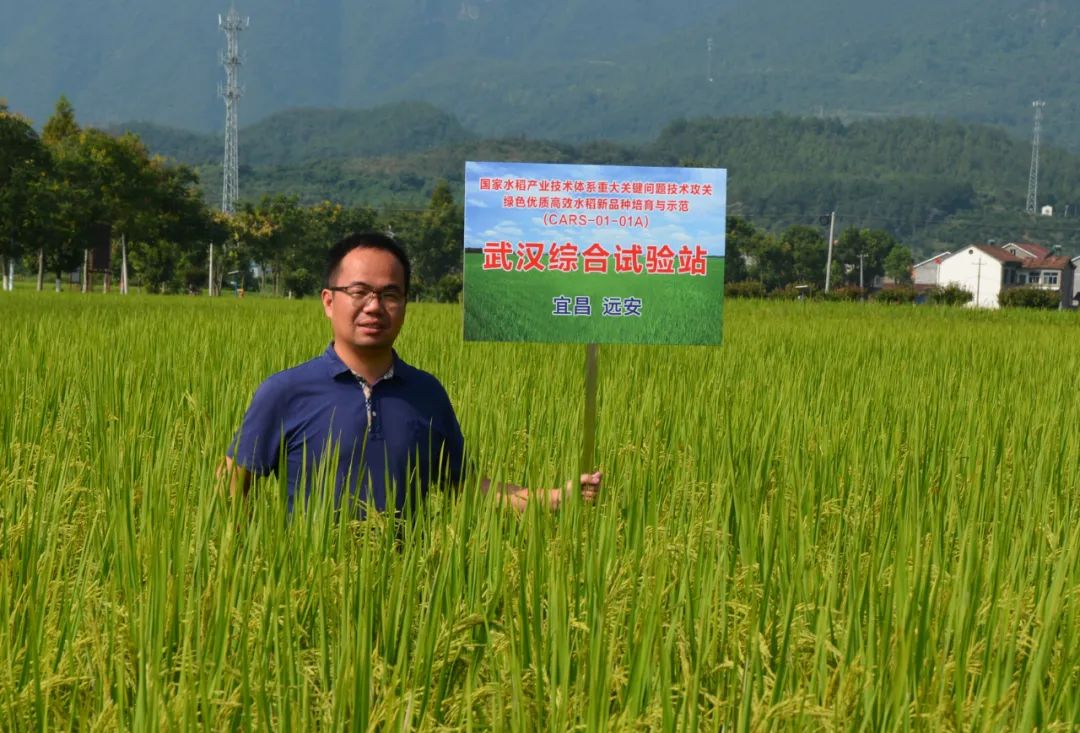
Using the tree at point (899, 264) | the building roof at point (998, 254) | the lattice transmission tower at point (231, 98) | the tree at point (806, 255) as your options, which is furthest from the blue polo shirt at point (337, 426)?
the tree at point (899, 264)

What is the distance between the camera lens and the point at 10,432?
386 centimetres

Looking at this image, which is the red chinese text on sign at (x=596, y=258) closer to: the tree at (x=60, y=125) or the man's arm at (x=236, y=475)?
the man's arm at (x=236, y=475)

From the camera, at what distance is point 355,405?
2.70 meters

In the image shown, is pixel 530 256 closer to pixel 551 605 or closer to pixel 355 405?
pixel 355 405

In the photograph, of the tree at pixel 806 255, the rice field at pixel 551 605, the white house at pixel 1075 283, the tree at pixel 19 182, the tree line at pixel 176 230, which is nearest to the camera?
the rice field at pixel 551 605

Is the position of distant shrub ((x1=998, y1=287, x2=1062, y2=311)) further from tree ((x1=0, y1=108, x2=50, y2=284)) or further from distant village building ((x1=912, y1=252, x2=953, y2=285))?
distant village building ((x1=912, y1=252, x2=953, y2=285))

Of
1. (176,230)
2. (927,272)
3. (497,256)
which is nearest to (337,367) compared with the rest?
(497,256)

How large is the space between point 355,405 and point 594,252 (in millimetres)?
1107

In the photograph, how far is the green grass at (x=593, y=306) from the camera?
344cm

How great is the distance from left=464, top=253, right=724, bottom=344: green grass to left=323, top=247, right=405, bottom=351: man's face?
0.70 meters

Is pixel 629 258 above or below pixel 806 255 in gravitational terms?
below

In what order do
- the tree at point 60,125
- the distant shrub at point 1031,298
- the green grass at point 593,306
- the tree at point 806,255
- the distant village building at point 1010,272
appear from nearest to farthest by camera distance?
1. the green grass at point 593,306
2. the distant shrub at point 1031,298
3. the tree at point 60,125
4. the distant village building at point 1010,272
5. the tree at point 806,255

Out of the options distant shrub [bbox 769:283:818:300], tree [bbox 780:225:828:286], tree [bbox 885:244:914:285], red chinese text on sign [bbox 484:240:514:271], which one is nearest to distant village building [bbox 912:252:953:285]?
tree [bbox 885:244:914:285]

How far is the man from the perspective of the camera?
267 centimetres
